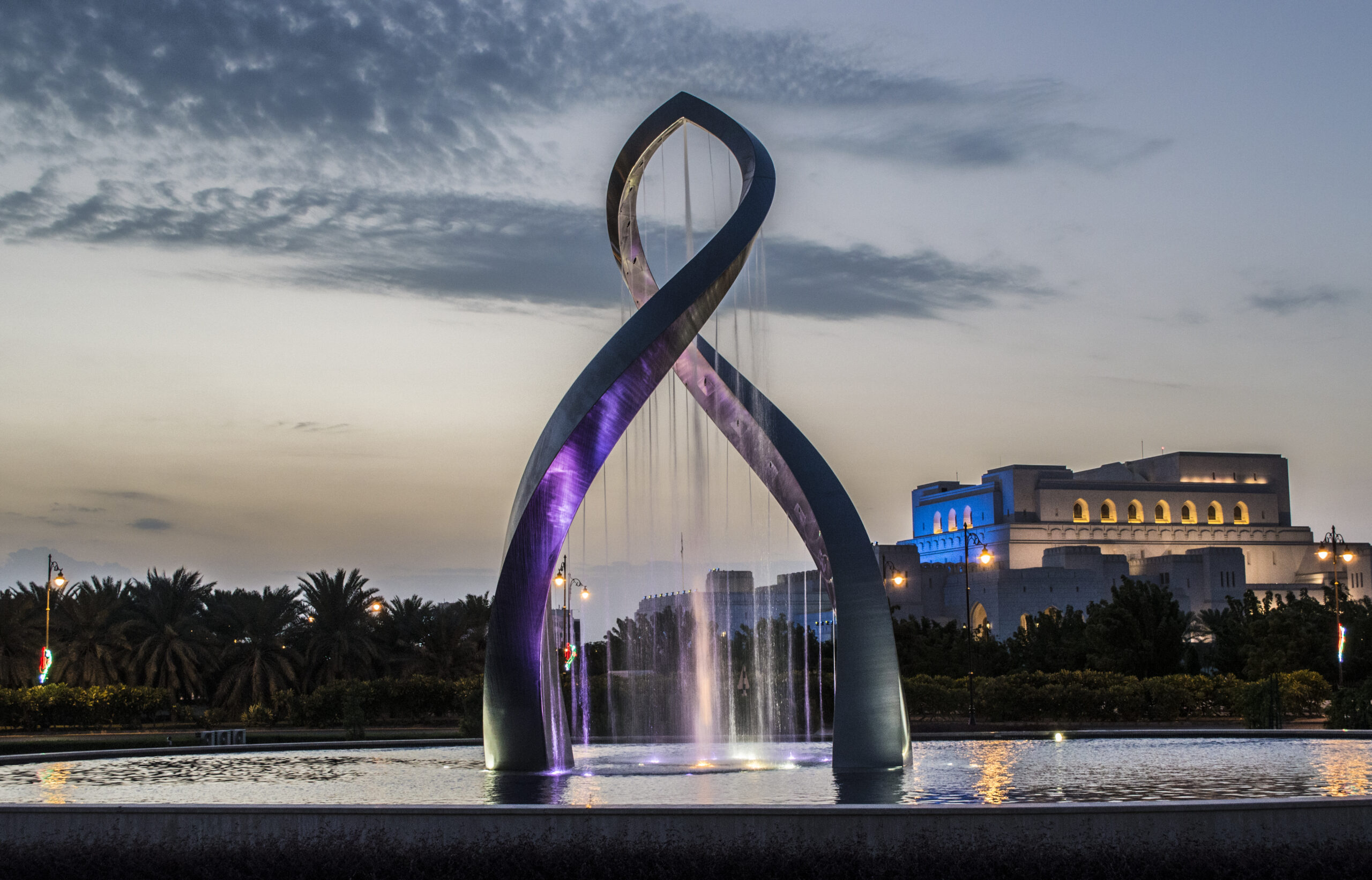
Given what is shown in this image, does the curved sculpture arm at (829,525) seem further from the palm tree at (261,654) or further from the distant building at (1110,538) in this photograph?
the distant building at (1110,538)

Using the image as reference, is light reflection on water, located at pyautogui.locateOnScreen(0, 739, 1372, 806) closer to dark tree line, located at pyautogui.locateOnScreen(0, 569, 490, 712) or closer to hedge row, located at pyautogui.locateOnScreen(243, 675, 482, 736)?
hedge row, located at pyautogui.locateOnScreen(243, 675, 482, 736)

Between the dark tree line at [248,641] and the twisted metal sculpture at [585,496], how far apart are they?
23.9 metres

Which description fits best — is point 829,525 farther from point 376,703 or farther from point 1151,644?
point 1151,644

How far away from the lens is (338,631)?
3809cm

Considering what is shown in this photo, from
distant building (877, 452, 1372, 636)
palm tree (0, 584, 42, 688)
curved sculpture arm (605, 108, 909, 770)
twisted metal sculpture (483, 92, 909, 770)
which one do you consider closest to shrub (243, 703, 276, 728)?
palm tree (0, 584, 42, 688)

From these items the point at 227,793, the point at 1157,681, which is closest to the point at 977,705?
the point at 1157,681

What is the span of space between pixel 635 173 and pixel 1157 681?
62.4 feet

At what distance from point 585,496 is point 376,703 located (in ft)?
64.2

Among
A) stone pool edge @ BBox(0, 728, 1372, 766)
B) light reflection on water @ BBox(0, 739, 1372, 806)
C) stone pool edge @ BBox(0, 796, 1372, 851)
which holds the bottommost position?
stone pool edge @ BBox(0, 728, 1372, 766)

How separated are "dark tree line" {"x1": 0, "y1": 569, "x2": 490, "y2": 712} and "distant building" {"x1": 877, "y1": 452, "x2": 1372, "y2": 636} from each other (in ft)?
151

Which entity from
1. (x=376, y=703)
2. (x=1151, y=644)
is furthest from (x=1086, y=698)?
(x=376, y=703)

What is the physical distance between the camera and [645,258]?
669 inches

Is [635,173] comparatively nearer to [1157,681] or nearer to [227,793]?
[227,793]

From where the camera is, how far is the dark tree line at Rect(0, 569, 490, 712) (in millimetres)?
37688
